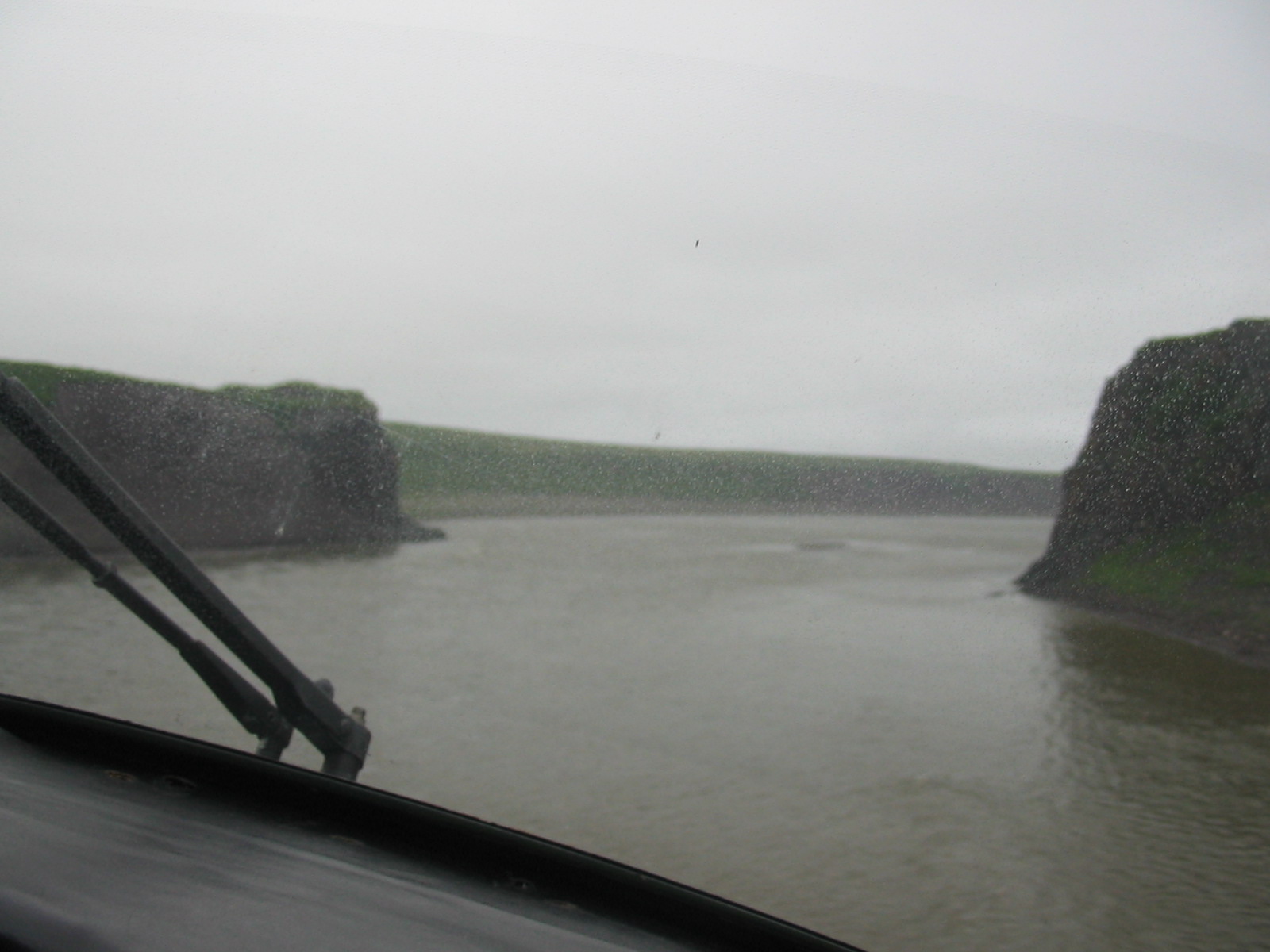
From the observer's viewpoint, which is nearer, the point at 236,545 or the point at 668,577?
the point at 236,545

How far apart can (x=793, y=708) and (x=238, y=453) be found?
254 cm

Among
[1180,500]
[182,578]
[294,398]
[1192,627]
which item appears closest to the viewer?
[182,578]

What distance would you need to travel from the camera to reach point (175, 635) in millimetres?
2428

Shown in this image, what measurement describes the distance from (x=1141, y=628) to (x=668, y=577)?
2369mm

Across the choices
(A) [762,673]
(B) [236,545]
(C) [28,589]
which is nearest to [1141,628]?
(A) [762,673]

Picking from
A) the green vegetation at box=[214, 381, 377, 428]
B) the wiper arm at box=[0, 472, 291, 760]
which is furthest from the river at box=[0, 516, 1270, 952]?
the wiper arm at box=[0, 472, 291, 760]

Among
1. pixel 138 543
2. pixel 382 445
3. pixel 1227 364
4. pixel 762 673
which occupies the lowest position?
pixel 762 673

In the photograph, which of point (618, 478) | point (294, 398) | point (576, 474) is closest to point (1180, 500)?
point (618, 478)

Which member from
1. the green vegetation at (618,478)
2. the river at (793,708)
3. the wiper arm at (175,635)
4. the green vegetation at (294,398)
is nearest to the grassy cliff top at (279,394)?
the green vegetation at (294,398)

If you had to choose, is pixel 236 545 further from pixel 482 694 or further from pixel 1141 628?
pixel 1141 628

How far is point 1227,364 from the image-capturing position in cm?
304

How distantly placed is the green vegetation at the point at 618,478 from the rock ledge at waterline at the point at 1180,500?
0.55 metres

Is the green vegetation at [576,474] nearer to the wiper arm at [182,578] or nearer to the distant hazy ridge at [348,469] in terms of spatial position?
the distant hazy ridge at [348,469]

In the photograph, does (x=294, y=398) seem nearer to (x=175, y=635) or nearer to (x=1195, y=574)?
(x=175, y=635)
